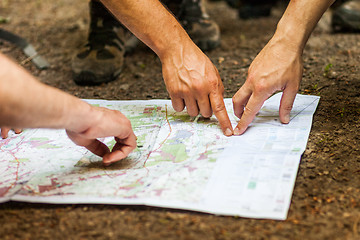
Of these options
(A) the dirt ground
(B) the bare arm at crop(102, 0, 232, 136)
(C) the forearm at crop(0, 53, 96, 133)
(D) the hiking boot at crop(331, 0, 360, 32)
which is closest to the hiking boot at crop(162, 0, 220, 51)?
(A) the dirt ground

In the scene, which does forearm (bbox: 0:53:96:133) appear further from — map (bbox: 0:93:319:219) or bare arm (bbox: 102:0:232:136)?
bare arm (bbox: 102:0:232:136)

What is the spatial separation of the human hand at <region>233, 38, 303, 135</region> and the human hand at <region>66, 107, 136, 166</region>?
0.34 m

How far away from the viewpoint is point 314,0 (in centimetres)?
99

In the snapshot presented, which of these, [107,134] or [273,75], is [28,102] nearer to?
[107,134]

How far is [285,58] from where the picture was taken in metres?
1.00

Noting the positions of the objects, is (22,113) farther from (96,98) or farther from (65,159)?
(96,98)

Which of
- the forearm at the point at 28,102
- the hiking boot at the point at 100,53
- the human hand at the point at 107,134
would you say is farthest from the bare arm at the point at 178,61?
the hiking boot at the point at 100,53

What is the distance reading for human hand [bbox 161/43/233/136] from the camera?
1057 mm

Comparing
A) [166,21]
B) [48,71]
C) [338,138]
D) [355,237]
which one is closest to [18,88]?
[166,21]

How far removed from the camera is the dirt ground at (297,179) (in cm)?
79

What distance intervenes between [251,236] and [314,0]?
0.65m

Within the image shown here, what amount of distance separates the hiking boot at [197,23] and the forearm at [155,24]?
29.9 inches

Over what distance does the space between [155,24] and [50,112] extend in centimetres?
48

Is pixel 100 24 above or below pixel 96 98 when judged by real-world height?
above
